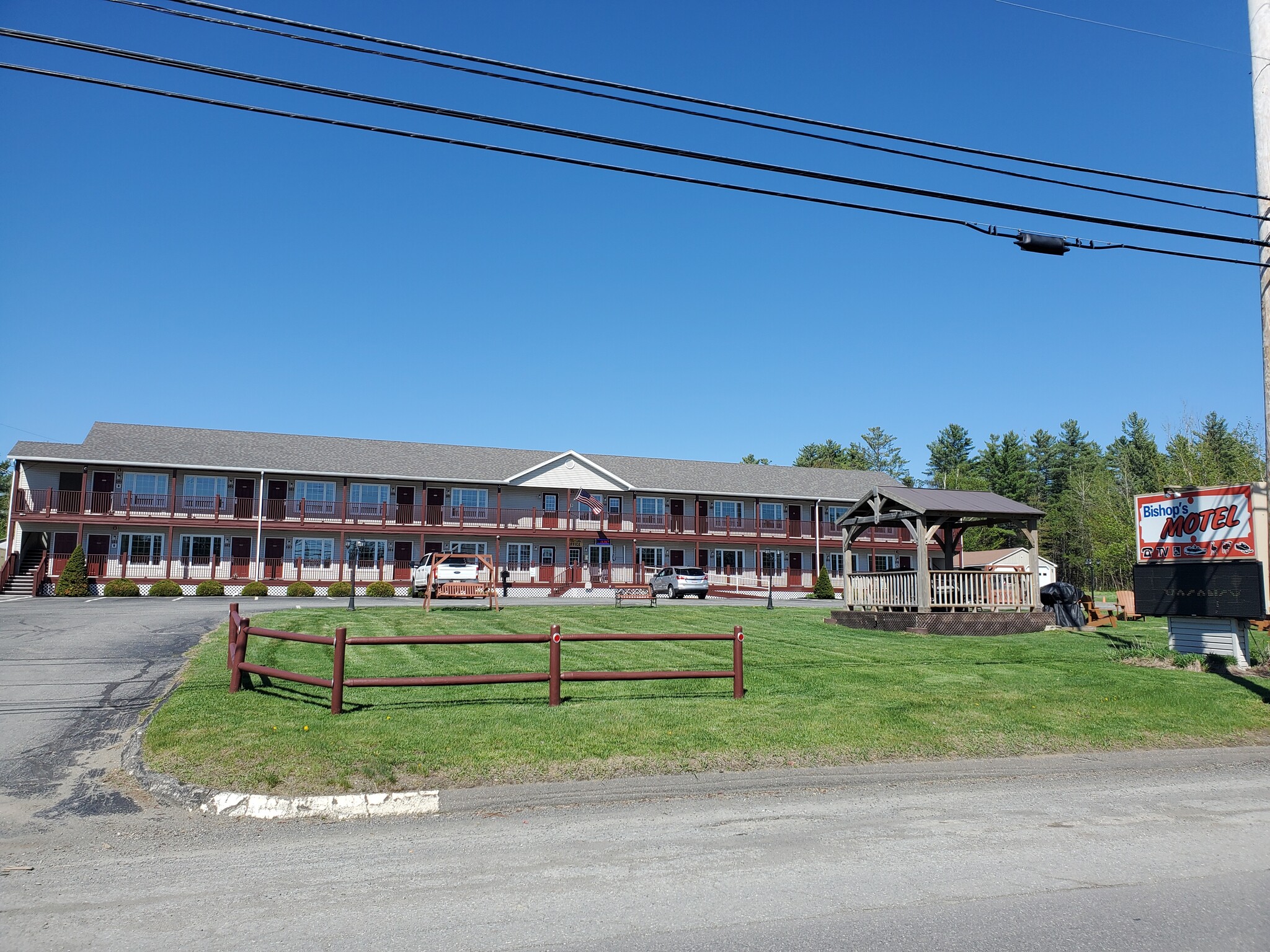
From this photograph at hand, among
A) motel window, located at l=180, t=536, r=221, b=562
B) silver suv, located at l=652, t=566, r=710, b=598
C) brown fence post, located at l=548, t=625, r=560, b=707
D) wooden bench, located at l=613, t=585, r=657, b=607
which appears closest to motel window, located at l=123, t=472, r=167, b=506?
motel window, located at l=180, t=536, r=221, b=562

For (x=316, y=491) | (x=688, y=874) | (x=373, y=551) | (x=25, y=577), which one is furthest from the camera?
(x=373, y=551)

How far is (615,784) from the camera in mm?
8711

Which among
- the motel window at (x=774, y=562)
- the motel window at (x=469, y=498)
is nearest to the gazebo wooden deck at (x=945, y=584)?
the motel window at (x=469, y=498)

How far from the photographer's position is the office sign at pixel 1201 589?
1480cm

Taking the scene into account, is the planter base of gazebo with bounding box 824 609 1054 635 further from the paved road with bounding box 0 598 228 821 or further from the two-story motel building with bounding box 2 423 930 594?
the two-story motel building with bounding box 2 423 930 594

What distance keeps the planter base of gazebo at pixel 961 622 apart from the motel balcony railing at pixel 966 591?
24 centimetres

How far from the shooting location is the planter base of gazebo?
21.7 m

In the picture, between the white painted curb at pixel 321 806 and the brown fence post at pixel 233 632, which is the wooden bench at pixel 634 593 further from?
the white painted curb at pixel 321 806

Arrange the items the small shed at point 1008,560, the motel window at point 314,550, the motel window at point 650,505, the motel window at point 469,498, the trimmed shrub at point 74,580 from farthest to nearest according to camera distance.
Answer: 1. the motel window at point 650,505
2. the small shed at point 1008,560
3. the motel window at point 469,498
4. the motel window at point 314,550
5. the trimmed shrub at point 74,580

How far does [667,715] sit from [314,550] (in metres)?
39.9

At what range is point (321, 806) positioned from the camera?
776 cm

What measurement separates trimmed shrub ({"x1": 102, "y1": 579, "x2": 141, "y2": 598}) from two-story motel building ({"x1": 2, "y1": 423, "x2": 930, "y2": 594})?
9.38 feet

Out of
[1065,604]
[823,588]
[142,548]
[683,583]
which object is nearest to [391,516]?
[142,548]

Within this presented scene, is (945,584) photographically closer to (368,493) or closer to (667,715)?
(667,715)
